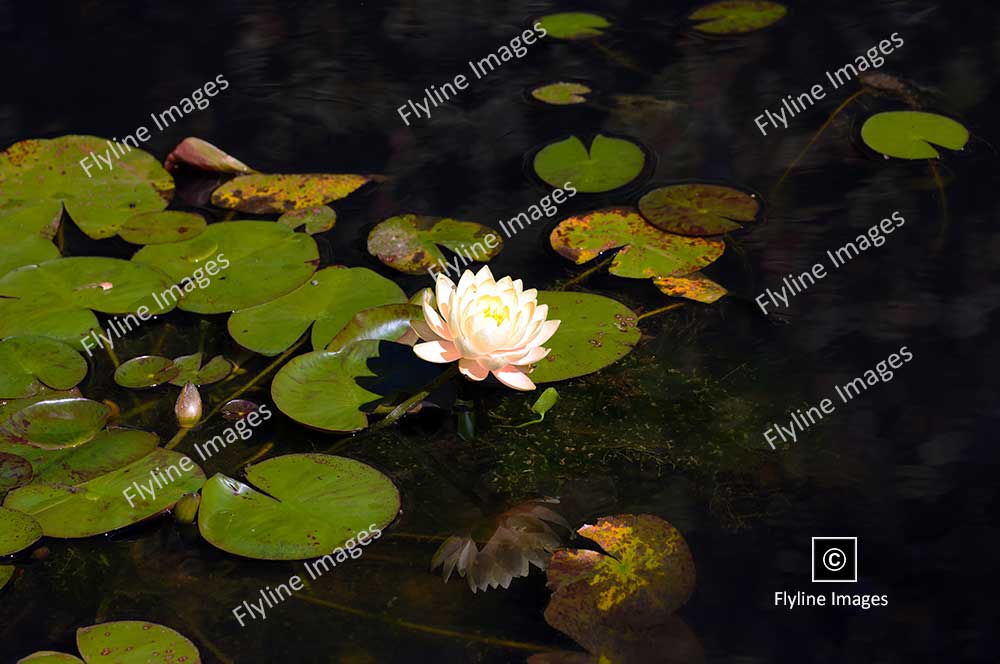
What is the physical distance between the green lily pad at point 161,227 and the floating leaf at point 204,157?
0.73 feet

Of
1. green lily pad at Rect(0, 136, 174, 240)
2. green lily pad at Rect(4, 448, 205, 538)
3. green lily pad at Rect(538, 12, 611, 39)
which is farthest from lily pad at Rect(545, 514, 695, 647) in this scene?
green lily pad at Rect(538, 12, 611, 39)

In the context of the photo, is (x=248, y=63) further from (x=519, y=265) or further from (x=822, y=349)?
(x=822, y=349)

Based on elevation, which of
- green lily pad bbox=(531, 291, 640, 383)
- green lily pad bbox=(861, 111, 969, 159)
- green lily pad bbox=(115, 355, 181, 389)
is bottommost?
green lily pad bbox=(861, 111, 969, 159)

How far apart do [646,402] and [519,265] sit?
21.4 inches

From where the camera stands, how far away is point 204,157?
2.71m

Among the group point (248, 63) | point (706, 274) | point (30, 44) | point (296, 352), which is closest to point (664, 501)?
point (706, 274)

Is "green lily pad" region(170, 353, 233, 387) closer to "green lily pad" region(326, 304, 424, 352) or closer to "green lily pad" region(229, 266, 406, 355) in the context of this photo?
"green lily pad" region(229, 266, 406, 355)

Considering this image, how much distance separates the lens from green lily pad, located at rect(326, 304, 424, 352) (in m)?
2.09

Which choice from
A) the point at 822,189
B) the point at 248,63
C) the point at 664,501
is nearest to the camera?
the point at 664,501

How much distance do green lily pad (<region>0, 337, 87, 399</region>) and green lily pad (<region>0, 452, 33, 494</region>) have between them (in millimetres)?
191

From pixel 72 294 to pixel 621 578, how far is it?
1.42 metres

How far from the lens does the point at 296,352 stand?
2.16 meters

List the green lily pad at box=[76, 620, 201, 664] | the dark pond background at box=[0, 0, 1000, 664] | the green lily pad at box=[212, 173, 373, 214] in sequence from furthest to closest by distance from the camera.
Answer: the green lily pad at box=[212, 173, 373, 214]
the dark pond background at box=[0, 0, 1000, 664]
the green lily pad at box=[76, 620, 201, 664]

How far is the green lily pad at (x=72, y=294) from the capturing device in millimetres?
2186
